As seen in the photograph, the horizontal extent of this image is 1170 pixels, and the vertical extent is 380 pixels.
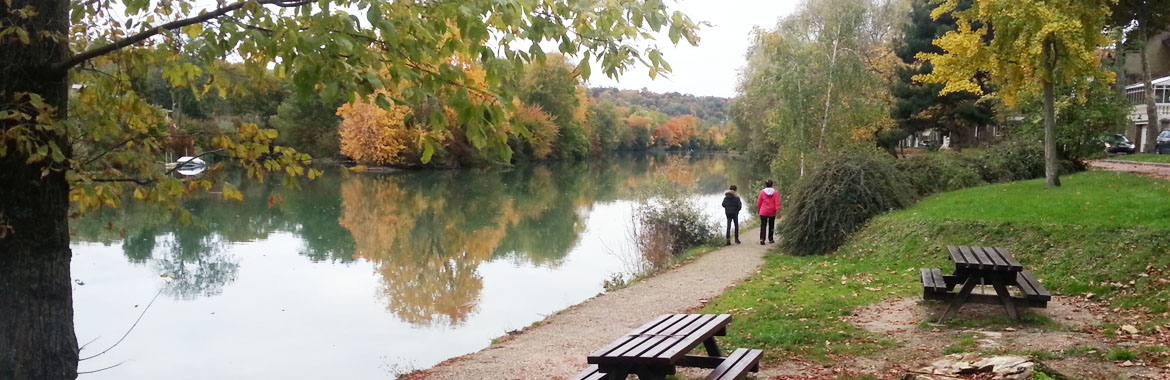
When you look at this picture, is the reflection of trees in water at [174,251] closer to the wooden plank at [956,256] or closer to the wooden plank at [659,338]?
the wooden plank at [659,338]

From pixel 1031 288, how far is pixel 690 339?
462 centimetres

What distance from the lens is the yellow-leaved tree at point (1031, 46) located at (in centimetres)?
1653

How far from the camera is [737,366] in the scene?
6.10m

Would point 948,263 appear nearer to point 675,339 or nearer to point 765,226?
point 765,226

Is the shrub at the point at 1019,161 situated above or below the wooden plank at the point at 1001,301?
above

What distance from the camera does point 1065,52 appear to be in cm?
1734

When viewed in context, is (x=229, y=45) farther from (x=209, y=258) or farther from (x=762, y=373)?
(x=209, y=258)

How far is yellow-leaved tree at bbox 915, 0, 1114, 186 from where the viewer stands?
16.5 metres

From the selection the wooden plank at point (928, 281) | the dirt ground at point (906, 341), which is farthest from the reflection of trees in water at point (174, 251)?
the wooden plank at point (928, 281)

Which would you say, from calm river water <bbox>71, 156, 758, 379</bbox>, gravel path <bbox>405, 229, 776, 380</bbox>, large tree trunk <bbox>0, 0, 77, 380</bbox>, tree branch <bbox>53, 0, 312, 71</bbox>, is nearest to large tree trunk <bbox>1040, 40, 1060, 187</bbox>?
gravel path <bbox>405, 229, 776, 380</bbox>

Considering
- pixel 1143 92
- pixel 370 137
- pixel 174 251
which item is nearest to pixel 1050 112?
pixel 174 251

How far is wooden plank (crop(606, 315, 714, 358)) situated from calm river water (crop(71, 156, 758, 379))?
9.15 feet

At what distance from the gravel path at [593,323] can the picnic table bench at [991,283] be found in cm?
377

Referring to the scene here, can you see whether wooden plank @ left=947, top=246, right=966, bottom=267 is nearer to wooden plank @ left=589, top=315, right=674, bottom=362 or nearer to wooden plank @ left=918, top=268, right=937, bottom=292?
wooden plank @ left=918, top=268, right=937, bottom=292
